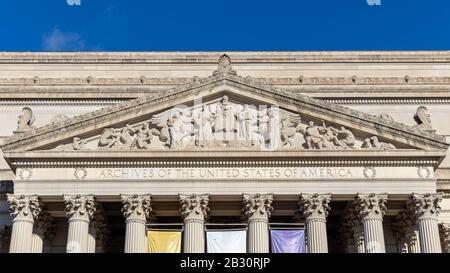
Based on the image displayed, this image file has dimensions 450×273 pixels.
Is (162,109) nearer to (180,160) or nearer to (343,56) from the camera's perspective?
(180,160)

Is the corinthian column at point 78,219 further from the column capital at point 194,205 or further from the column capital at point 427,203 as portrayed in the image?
the column capital at point 427,203

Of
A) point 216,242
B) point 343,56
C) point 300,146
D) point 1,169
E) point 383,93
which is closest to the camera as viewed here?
point 216,242

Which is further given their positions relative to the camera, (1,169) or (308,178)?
(1,169)

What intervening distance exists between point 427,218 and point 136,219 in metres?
14.6

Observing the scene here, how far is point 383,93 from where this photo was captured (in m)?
52.0

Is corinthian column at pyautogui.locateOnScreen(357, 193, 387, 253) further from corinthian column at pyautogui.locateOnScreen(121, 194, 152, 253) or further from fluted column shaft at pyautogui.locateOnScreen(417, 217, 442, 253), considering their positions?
corinthian column at pyautogui.locateOnScreen(121, 194, 152, 253)

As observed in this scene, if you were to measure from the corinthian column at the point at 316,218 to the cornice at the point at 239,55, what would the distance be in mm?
21901

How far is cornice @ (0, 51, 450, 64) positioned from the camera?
188ft

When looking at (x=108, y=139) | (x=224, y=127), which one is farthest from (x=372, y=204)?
(x=108, y=139)

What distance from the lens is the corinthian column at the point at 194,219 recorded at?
36469mm

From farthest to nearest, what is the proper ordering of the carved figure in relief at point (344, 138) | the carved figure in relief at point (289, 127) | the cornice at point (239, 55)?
the cornice at point (239, 55), the carved figure in relief at point (289, 127), the carved figure in relief at point (344, 138)

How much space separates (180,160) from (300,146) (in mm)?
6337

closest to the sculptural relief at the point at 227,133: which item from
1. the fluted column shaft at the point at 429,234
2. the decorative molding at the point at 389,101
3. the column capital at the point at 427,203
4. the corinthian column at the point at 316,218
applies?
the corinthian column at the point at 316,218

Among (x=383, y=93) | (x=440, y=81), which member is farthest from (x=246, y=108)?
(x=440, y=81)
